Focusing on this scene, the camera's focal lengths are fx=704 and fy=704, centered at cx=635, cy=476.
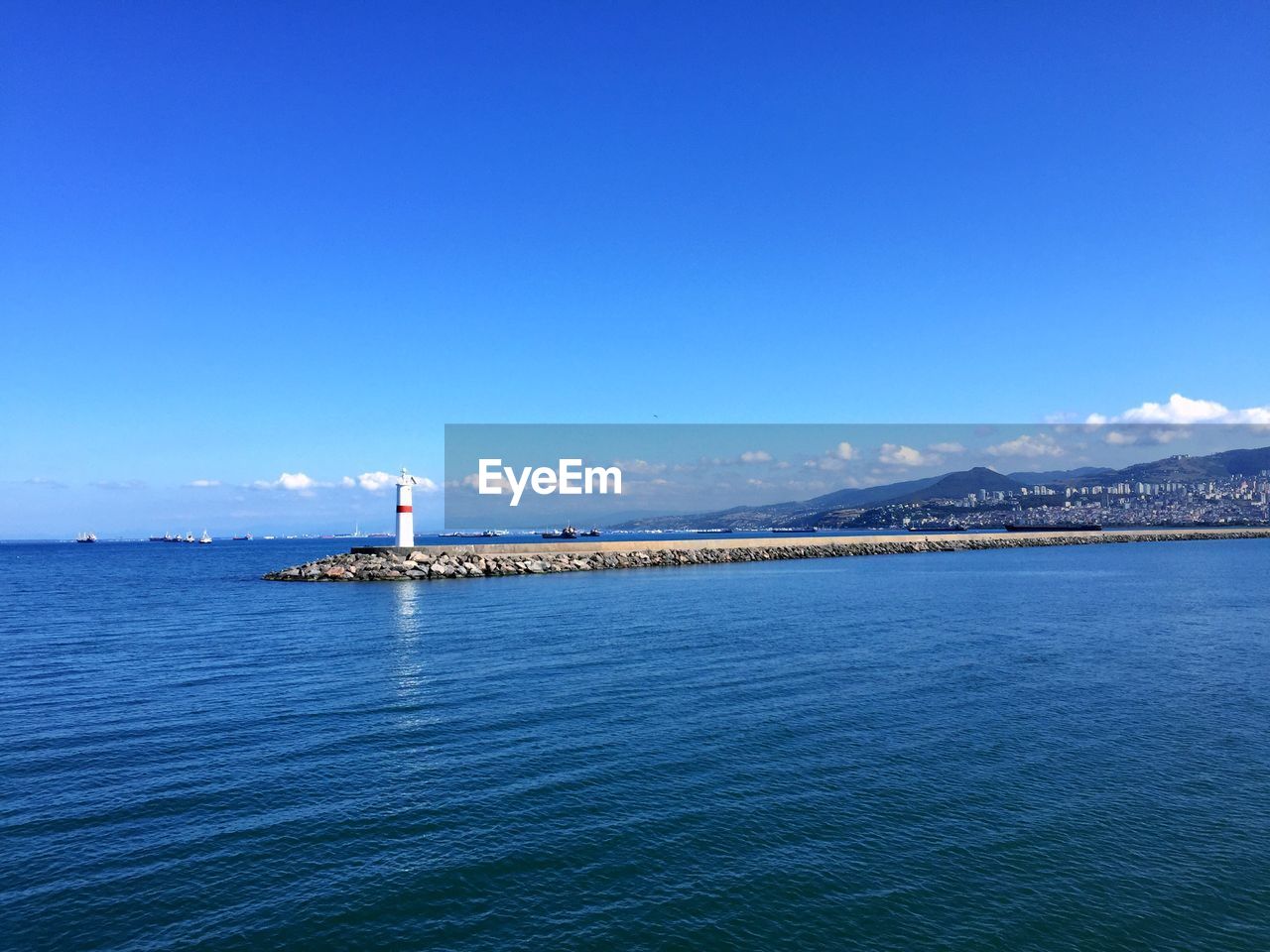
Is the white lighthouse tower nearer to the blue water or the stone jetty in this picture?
the stone jetty

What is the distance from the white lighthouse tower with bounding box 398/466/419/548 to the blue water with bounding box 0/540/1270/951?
34.5 metres

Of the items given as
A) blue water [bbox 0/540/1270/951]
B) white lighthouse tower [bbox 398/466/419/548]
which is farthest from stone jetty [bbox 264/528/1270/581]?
blue water [bbox 0/540/1270/951]

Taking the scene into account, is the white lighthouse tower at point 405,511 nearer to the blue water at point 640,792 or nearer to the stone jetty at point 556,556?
the stone jetty at point 556,556

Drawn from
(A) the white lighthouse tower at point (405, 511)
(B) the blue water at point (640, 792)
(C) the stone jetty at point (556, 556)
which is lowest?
(B) the blue water at point (640, 792)

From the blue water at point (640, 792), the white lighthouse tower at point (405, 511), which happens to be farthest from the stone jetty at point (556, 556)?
the blue water at point (640, 792)

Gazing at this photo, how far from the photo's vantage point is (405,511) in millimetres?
64750

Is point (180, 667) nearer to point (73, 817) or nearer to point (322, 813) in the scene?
point (73, 817)

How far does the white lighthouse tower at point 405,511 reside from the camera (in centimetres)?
6353

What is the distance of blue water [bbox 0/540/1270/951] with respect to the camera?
9.12m

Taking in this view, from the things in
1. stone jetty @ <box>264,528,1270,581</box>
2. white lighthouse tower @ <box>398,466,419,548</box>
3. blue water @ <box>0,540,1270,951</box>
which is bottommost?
blue water @ <box>0,540,1270,951</box>

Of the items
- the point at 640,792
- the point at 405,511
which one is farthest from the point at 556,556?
the point at 640,792

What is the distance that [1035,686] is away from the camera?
20.8 meters

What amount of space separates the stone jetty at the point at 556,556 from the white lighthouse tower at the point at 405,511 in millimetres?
1789

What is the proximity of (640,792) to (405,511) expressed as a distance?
56.1 m
